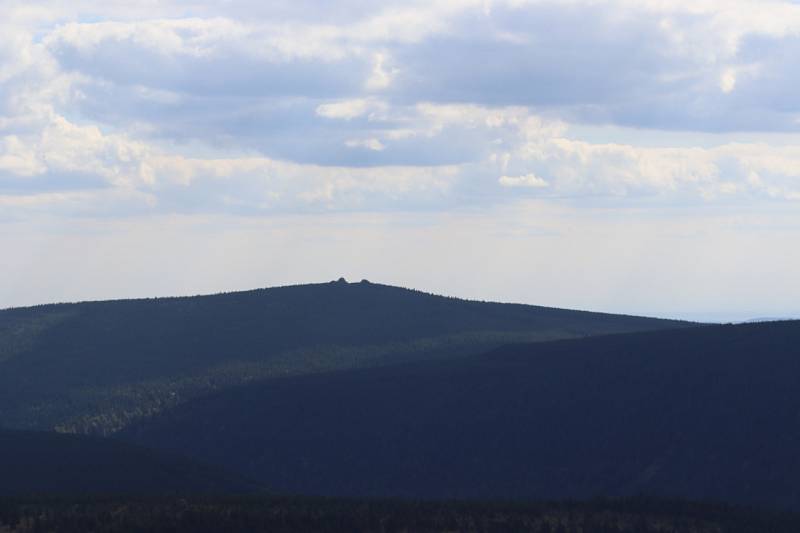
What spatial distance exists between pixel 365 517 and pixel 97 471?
2163 inches

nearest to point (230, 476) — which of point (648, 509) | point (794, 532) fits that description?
point (648, 509)

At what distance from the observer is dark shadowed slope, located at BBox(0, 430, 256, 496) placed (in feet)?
542

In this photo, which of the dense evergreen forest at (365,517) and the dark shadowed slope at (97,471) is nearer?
the dense evergreen forest at (365,517)

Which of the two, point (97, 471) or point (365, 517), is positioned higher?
point (97, 471)

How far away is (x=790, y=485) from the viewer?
18550 centimetres

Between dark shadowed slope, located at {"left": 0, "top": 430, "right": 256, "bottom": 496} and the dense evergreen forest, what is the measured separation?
94.2ft

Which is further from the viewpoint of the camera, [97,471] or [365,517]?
[97,471]

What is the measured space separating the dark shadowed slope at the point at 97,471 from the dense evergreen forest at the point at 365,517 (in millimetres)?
28701

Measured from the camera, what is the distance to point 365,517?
12950 cm

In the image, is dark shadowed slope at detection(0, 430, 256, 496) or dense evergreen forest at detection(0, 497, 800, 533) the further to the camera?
dark shadowed slope at detection(0, 430, 256, 496)

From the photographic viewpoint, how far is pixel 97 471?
17362 centimetres

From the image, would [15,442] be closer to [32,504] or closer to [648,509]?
[32,504]

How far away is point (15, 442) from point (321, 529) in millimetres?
84346

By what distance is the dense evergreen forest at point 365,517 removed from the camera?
124750 mm
